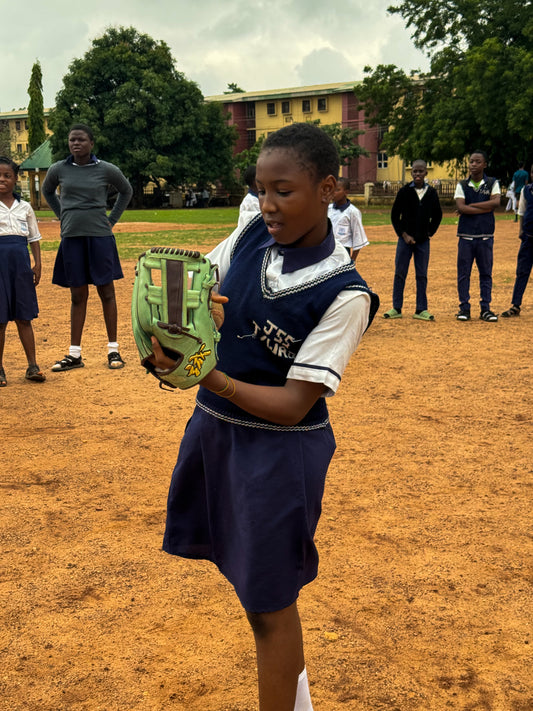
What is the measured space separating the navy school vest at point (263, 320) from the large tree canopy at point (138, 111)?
150 feet

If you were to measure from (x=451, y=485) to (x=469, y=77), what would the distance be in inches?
1138

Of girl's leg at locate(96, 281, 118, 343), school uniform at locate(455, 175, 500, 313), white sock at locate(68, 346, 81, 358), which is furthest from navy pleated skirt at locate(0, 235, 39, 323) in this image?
school uniform at locate(455, 175, 500, 313)

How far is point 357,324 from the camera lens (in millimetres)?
1867

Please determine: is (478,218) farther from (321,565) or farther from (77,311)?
(321,565)

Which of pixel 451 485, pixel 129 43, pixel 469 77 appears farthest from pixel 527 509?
pixel 129 43

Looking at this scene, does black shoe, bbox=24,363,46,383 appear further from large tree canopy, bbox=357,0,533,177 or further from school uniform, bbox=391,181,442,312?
large tree canopy, bbox=357,0,533,177

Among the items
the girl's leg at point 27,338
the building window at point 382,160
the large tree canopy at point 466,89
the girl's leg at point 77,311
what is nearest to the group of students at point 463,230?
the girl's leg at point 77,311

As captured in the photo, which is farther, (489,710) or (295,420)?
(489,710)

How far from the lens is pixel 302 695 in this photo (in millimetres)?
2137

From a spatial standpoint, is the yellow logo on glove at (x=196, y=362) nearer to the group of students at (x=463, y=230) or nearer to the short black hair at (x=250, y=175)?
the short black hair at (x=250, y=175)

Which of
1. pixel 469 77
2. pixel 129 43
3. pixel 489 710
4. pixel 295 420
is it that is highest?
pixel 129 43

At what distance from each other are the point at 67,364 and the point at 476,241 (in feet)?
18.4

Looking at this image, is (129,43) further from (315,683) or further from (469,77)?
(315,683)

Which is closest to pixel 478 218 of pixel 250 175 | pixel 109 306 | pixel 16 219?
pixel 250 175
